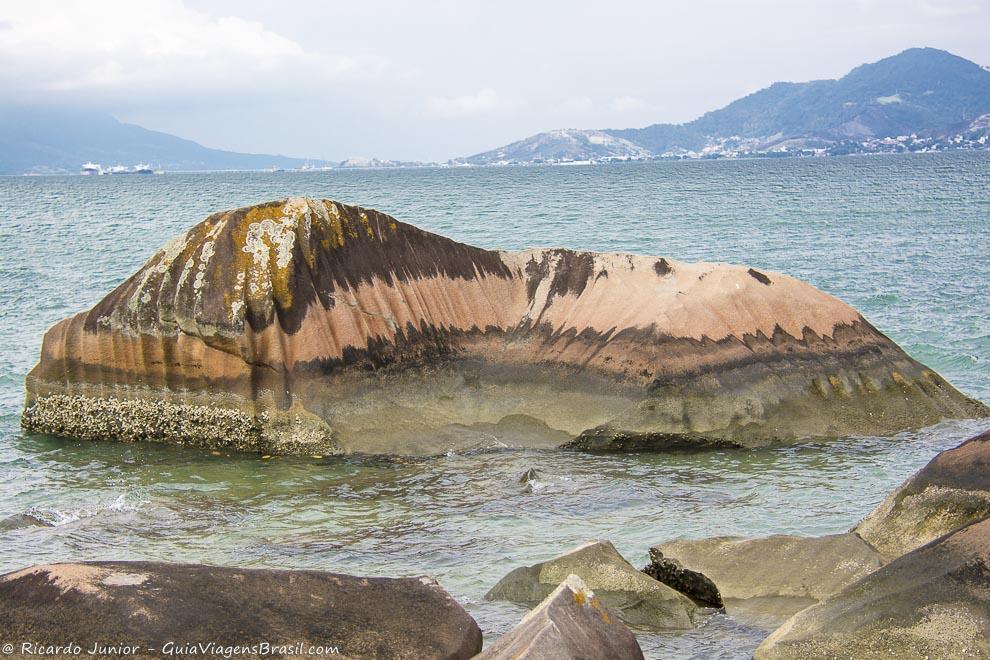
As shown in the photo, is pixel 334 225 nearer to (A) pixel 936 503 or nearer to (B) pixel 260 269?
(B) pixel 260 269

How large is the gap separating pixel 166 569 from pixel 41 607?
2.14ft

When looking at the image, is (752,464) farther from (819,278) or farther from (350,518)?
(819,278)

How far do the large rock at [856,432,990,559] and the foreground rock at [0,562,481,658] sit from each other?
3.35m

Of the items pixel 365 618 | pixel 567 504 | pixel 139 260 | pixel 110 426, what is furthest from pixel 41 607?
pixel 139 260

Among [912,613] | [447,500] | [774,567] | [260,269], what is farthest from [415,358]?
[912,613]

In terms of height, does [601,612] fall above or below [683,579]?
above

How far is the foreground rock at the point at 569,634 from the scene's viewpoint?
5066 millimetres

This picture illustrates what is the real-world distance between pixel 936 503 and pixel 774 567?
3.90 feet

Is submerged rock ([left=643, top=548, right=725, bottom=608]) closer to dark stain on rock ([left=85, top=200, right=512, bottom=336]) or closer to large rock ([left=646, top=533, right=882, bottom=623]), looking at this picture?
large rock ([left=646, top=533, right=882, bottom=623])

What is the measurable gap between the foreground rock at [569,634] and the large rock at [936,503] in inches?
107

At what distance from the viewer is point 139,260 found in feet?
115

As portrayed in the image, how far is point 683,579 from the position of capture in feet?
24.9

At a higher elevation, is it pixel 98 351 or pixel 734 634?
pixel 98 351

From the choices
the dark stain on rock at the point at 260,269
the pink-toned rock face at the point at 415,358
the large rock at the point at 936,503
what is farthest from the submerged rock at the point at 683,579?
the dark stain on rock at the point at 260,269
